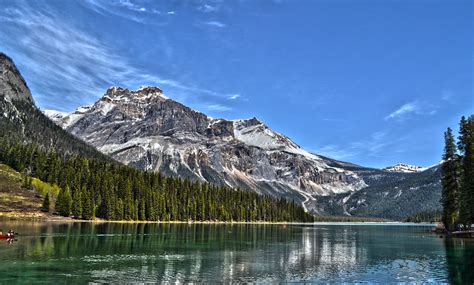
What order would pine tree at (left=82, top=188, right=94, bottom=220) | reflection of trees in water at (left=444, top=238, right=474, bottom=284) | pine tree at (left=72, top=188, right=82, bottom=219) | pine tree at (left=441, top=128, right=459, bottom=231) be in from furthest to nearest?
pine tree at (left=82, top=188, right=94, bottom=220) < pine tree at (left=72, top=188, right=82, bottom=219) < pine tree at (left=441, top=128, right=459, bottom=231) < reflection of trees in water at (left=444, top=238, right=474, bottom=284)

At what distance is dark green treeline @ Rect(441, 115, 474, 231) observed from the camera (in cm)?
10707

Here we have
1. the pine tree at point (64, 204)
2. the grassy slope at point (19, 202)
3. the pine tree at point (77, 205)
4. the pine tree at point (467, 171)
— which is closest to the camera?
the pine tree at point (467, 171)

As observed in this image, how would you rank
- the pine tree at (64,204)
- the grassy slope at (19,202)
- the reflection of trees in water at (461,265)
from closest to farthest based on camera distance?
1. the reflection of trees in water at (461,265)
2. the grassy slope at (19,202)
3. the pine tree at (64,204)

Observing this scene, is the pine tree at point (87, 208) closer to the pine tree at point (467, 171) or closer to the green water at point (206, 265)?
the green water at point (206, 265)

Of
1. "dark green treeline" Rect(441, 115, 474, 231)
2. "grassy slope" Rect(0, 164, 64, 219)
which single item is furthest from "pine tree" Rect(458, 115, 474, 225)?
"grassy slope" Rect(0, 164, 64, 219)

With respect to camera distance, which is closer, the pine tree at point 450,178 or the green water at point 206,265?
the green water at point 206,265

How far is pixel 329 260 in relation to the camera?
227ft

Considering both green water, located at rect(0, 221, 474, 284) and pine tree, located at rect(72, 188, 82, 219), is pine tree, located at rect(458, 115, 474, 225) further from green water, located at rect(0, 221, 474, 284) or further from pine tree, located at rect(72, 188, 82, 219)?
pine tree, located at rect(72, 188, 82, 219)

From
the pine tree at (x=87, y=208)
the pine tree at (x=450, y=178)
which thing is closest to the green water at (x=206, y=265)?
the pine tree at (x=450, y=178)

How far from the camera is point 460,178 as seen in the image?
121 meters

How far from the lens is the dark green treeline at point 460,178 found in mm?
107075

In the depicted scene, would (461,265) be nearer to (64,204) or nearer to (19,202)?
(64,204)

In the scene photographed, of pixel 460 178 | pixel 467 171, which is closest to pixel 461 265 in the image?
pixel 467 171

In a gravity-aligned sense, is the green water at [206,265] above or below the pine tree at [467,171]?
below
